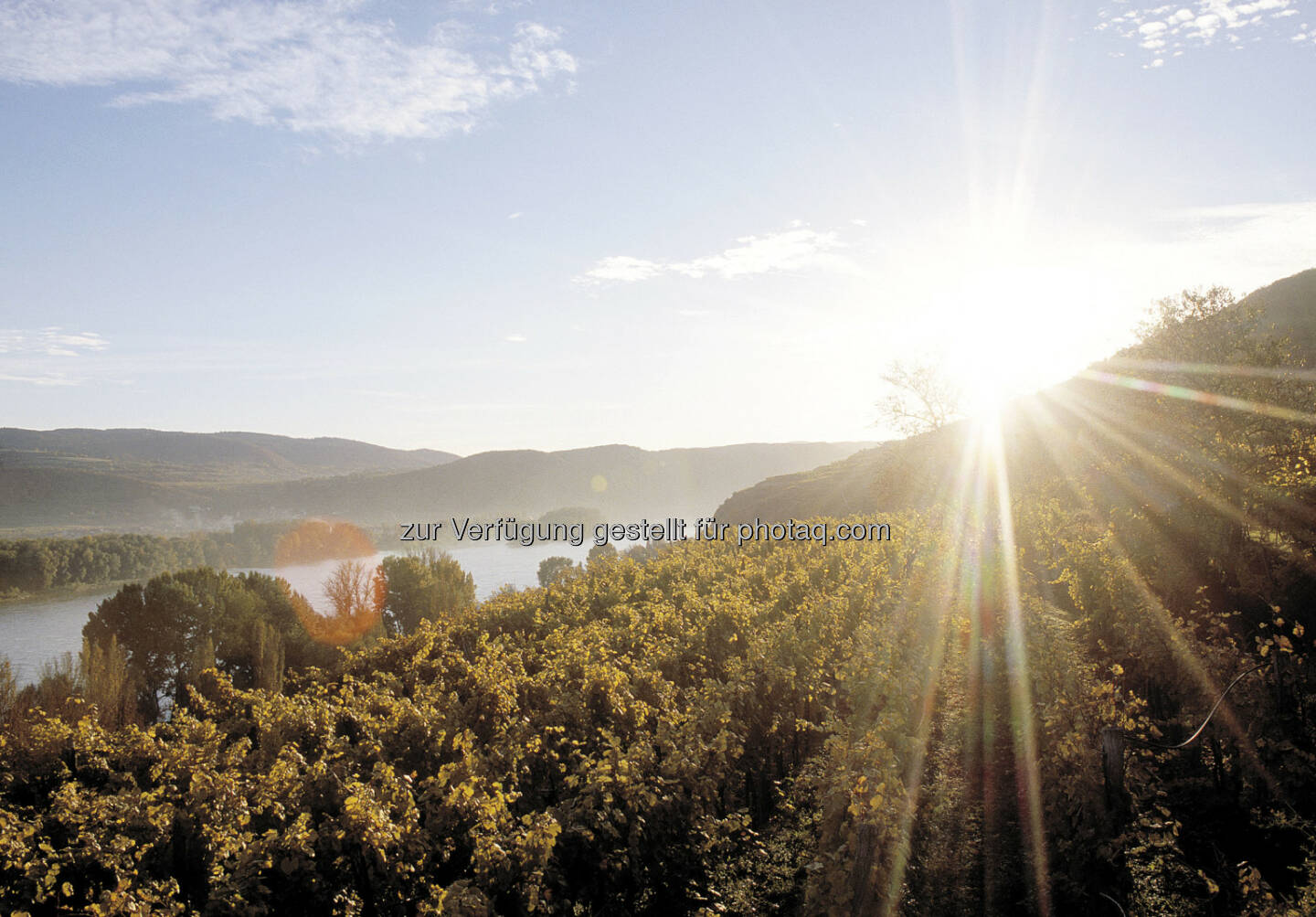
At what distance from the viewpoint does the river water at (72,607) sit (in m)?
48.1

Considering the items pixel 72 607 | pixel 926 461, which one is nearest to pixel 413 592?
pixel 926 461

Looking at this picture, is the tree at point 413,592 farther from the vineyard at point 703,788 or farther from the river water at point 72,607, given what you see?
the vineyard at point 703,788

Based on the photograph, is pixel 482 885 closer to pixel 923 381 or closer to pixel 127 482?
pixel 923 381

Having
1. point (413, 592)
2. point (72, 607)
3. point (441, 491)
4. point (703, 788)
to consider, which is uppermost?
point (703, 788)

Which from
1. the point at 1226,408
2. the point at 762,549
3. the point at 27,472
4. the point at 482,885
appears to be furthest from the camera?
the point at 27,472

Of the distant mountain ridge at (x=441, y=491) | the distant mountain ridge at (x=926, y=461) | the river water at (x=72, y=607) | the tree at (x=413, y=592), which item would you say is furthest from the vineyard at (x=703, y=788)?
the distant mountain ridge at (x=441, y=491)

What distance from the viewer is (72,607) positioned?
6769 centimetres

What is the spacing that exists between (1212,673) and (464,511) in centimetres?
15023

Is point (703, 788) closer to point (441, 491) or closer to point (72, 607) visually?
point (72, 607)

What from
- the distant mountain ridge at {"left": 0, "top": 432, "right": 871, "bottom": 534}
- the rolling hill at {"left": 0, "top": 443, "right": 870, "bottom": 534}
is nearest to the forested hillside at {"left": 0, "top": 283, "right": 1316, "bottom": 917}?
the distant mountain ridge at {"left": 0, "top": 432, "right": 871, "bottom": 534}

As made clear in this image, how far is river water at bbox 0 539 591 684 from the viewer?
48.1 meters

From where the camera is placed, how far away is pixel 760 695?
9.27m

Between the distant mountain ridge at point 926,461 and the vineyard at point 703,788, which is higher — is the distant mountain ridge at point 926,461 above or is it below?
above

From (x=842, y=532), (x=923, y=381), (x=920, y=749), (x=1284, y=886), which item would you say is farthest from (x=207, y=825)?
(x=923, y=381)
